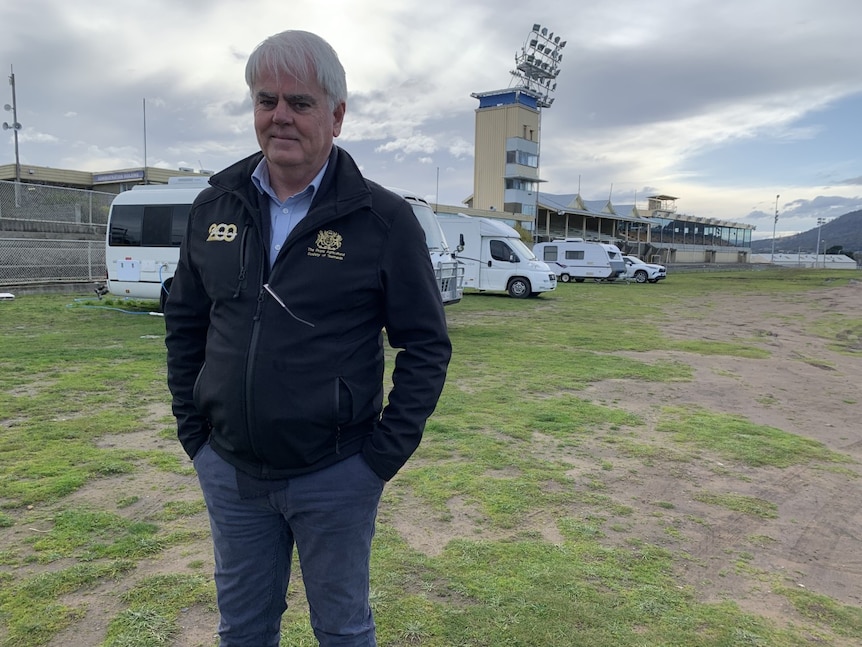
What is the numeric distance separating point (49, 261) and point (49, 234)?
10.9 feet

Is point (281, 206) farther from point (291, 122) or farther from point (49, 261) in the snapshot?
point (49, 261)

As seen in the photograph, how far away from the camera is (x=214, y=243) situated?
1.92m

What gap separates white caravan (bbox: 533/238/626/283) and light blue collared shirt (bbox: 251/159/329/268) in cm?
3062

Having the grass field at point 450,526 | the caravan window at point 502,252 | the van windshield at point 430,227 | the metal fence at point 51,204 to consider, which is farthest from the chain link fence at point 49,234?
the caravan window at point 502,252

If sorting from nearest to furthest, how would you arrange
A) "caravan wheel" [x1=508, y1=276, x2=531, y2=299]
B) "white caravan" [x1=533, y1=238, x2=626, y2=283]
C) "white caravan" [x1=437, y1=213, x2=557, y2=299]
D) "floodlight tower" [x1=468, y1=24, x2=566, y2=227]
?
"white caravan" [x1=437, y1=213, x2=557, y2=299]
"caravan wheel" [x1=508, y1=276, x2=531, y2=299]
"white caravan" [x1=533, y1=238, x2=626, y2=283]
"floodlight tower" [x1=468, y1=24, x2=566, y2=227]

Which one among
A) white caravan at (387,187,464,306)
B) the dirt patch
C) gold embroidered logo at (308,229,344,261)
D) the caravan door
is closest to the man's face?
gold embroidered logo at (308,229,344,261)

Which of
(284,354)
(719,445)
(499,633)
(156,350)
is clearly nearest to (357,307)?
(284,354)

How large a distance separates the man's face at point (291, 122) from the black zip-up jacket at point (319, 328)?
0.34 ft

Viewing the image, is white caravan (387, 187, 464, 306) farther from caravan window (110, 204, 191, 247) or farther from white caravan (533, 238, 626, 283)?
white caravan (533, 238, 626, 283)

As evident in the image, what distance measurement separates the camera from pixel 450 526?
12.4 ft

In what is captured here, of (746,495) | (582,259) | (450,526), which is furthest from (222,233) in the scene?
(582,259)

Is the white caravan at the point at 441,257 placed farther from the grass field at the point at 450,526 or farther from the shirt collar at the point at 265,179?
the shirt collar at the point at 265,179

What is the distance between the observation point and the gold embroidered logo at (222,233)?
190cm

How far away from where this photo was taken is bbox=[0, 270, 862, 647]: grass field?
9.11 feet
